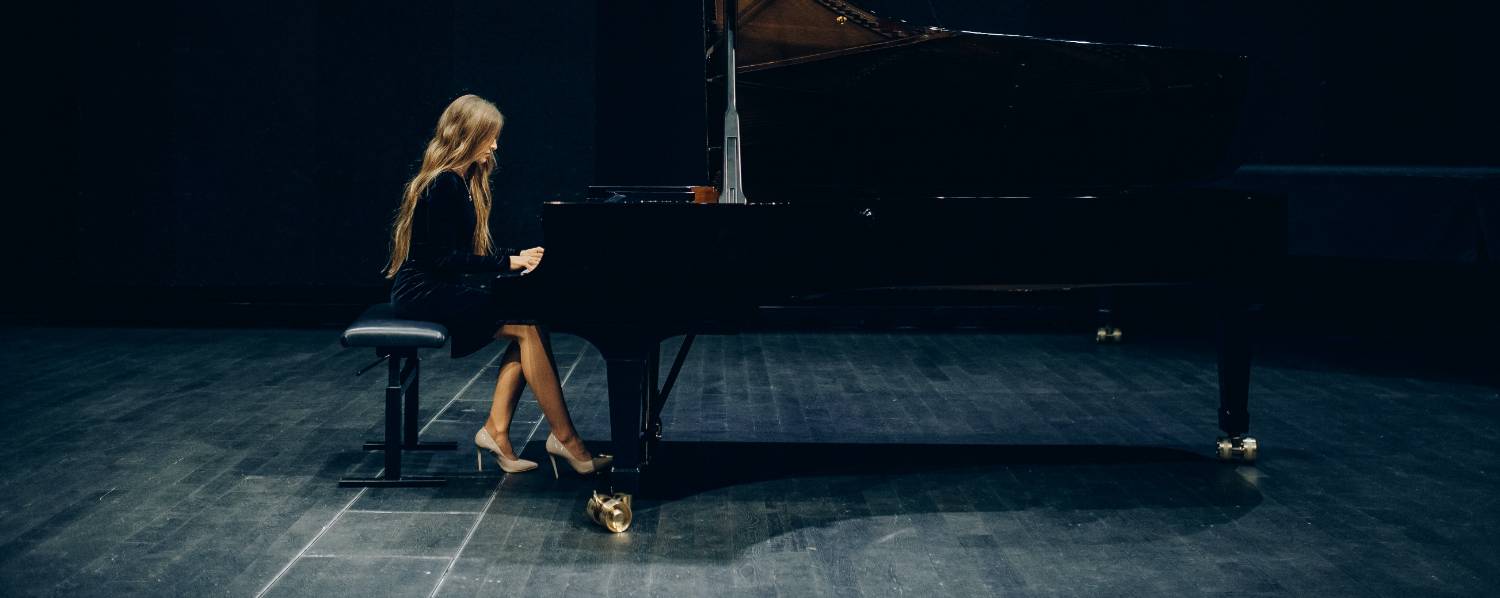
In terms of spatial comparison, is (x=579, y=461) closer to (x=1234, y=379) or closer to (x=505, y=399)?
(x=505, y=399)

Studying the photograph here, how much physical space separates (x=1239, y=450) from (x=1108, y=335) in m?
2.65

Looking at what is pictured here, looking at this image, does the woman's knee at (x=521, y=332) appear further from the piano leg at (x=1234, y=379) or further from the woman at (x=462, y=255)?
the piano leg at (x=1234, y=379)

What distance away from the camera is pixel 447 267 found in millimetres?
3369

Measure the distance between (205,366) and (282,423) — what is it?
1.43 metres

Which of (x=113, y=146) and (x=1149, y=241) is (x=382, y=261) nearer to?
(x=113, y=146)

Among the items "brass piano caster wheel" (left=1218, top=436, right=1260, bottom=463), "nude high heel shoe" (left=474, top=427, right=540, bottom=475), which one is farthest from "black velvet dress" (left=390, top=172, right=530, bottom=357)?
"brass piano caster wheel" (left=1218, top=436, right=1260, bottom=463)

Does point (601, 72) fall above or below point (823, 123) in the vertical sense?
above

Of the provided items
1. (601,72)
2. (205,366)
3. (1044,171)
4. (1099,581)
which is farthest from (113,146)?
(1099,581)

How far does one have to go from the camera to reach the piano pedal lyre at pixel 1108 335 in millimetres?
6441

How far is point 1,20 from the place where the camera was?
6.69 m

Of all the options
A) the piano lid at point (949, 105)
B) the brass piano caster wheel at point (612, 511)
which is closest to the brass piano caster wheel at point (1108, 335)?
the piano lid at point (949, 105)

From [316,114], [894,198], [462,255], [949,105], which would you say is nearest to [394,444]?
[462,255]

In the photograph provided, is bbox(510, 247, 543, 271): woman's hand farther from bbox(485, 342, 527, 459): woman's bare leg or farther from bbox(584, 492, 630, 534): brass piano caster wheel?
bbox(584, 492, 630, 534): brass piano caster wheel

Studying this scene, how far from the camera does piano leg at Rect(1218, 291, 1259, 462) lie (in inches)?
146
